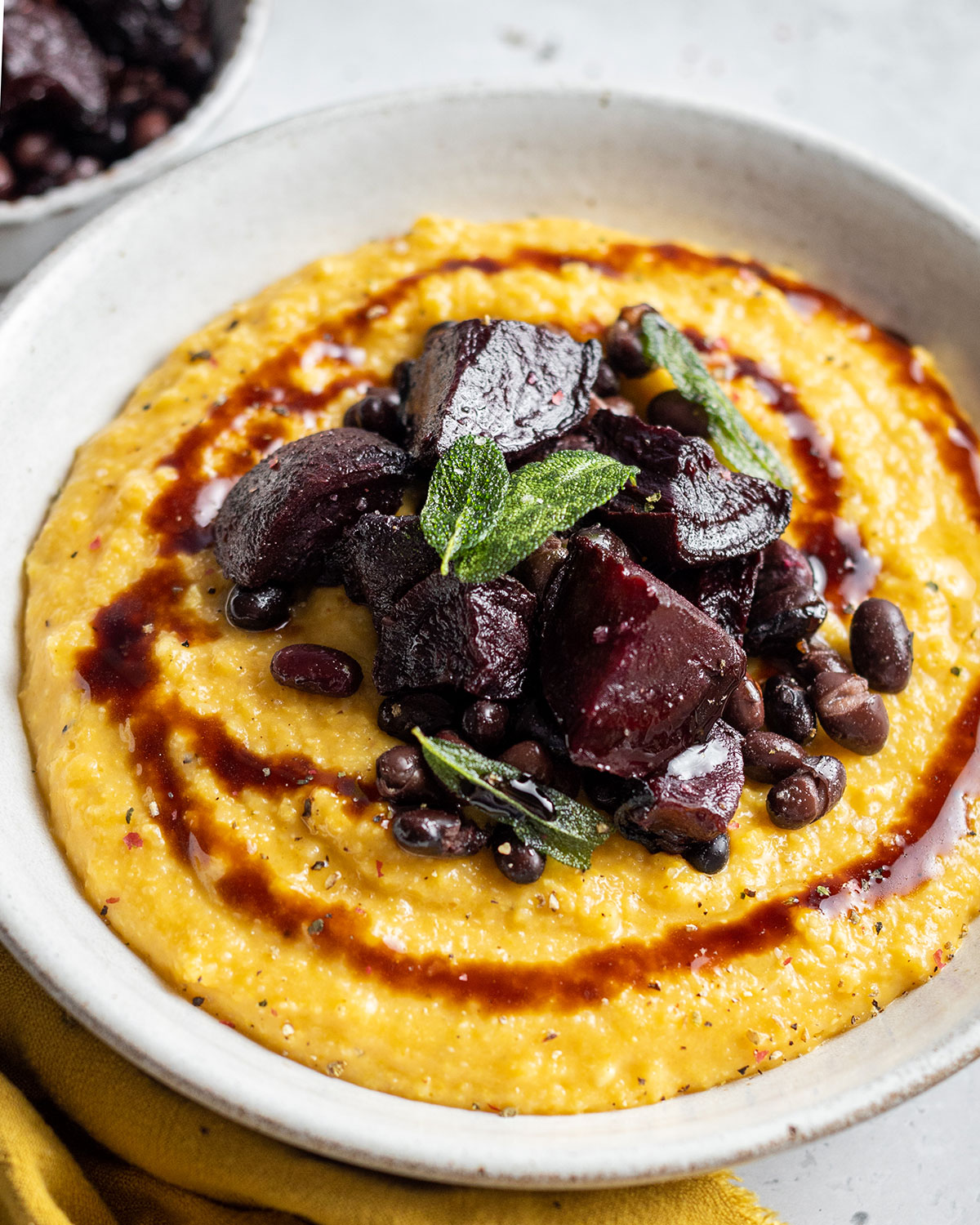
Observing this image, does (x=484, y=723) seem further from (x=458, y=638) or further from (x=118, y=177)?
(x=118, y=177)

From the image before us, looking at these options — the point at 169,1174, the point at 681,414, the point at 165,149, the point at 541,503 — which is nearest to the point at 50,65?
the point at 165,149

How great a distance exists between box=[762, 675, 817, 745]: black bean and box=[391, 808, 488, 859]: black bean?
121 cm

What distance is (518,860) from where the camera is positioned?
12.7 feet

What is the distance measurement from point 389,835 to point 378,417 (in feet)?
5.46

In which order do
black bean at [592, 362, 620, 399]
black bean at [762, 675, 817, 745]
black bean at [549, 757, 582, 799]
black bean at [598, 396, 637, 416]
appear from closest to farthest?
1. black bean at [549, 757, 582, 799]
2. black bean at [762, 675, 817, 745]
3. black bean at [598, 396, 637, 416]
4. black bean at [592, 362, 620, 399]

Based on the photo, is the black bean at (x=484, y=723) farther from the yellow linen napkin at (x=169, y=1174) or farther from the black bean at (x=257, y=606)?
the yellow linen napkin at (x=169, y=1174)

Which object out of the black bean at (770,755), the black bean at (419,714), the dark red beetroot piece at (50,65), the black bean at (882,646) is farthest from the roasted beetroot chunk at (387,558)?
the dark red beetroot piece at (50,65)

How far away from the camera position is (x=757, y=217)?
5.79 metres

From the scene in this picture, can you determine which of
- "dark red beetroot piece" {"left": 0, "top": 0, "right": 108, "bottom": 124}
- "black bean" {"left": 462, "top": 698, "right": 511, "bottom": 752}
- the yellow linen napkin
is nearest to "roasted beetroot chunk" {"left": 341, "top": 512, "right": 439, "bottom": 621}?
"black bean" {"left": 462, "top": 698, "right": 511, "bottom": 752}

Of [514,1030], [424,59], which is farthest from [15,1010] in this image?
[424,59]

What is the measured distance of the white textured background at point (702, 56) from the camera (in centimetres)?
728

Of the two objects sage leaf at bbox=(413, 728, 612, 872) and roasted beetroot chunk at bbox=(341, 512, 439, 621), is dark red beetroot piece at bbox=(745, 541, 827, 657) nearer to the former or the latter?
sage leaf at bbox=(413, 728, 612, 872)

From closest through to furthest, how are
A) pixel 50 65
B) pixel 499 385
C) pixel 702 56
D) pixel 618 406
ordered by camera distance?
pixel 499 385 < pixel 618 406 < pixel 50 65 < pixel 702 56

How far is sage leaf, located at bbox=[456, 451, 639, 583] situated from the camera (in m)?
3.86
